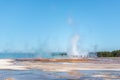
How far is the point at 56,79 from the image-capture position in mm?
29922

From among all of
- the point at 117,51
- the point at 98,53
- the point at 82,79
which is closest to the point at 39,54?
the point at 98,53

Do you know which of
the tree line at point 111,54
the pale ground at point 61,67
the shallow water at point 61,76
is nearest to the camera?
the shallow water at point 61,76

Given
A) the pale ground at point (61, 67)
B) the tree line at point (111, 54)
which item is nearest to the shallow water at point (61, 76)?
the pale ground at point (61, 67)

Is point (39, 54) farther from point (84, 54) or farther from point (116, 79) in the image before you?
point (116, 79)

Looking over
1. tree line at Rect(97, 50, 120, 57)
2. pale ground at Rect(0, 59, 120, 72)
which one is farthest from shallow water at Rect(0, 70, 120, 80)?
tree line at Rect(97, 50, 120, 57)

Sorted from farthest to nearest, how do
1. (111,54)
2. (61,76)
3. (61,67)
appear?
(111,54) < (61,67) < (61,76)

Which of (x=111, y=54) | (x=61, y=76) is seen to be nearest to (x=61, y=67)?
(x=61, y=76)

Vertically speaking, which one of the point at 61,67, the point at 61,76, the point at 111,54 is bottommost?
the point at 61,76

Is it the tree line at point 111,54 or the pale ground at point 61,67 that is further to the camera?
the tree line at point 111,54

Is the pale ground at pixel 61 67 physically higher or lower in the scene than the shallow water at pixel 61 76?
higher

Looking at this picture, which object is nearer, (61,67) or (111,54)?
(61,67)

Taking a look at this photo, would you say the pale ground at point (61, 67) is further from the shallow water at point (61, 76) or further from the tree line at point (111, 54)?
the tree line at point (111, 54)

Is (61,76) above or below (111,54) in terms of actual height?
below

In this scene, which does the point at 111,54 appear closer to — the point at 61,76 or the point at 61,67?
the point at 61,67
